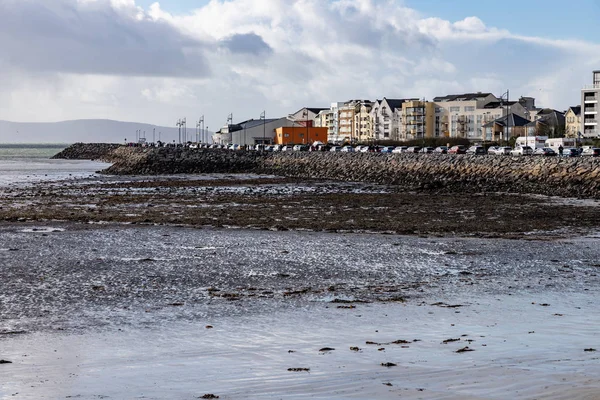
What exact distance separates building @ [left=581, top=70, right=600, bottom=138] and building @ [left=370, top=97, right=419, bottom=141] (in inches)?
2066

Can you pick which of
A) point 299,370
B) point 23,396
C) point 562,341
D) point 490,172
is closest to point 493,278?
point 562,341

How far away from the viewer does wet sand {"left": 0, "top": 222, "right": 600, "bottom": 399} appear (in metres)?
9.39

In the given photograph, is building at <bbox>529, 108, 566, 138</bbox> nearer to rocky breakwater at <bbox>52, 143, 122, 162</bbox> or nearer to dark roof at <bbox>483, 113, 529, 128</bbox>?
dark roof at <bbox>483, 113, 529, 128</bbox>

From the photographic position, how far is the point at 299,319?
13.3 m

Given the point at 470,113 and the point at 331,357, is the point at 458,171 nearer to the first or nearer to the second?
the point at 331,357

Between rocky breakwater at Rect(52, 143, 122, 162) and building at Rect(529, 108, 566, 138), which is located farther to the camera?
rocky breakwater at Rect(52, 143, 122, 162)

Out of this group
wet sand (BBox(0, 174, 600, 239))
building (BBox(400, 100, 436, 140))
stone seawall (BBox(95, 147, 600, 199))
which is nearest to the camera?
wet sand (BBox(0, 174, 600, 239))

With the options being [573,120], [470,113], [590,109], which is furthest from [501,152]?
[470,113]

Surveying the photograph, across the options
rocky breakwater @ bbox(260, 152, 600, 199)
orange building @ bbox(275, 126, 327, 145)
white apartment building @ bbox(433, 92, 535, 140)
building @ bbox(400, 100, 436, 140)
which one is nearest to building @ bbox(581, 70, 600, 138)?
white apartment building @ bbox(433, 92, 535, 140)

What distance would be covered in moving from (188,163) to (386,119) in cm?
10552

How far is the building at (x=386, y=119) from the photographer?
188 meters

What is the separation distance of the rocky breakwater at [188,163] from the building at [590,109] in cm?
6489

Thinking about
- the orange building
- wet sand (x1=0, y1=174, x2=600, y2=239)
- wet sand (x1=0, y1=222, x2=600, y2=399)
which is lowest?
wet sand (x1=0, y1=222, x2=600, y2=399)

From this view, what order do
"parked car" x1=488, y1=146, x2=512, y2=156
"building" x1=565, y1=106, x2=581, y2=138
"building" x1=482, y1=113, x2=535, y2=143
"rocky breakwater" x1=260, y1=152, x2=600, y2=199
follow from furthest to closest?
"building" x1=565, y1=106, x2=581, y2=138 < "building" x1=482, y1=113, x2=535, y2=143 < "parked car" x1=488, y1=146, x2=512, y2=156 < "rocky breakwater" x1=260, y1=152, x2=600, y2=199
